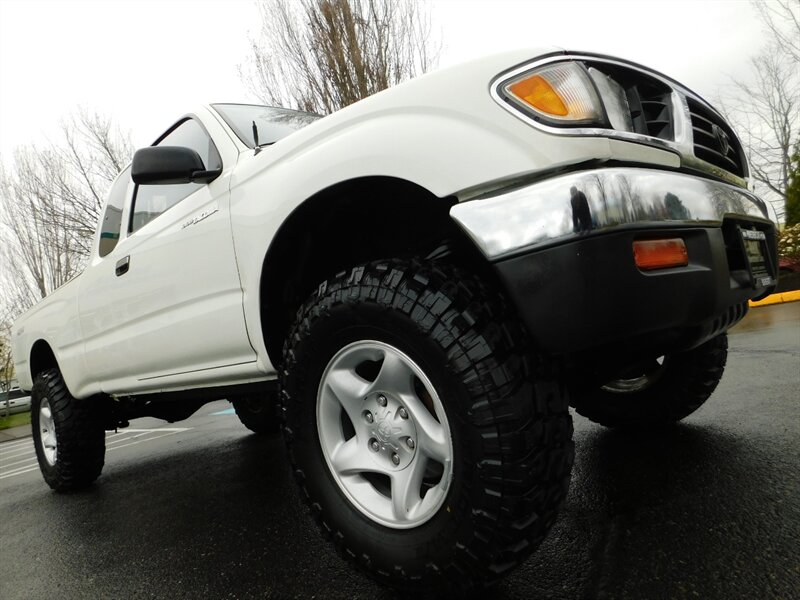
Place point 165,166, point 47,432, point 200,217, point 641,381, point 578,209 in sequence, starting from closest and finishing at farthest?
point 578,209
point 165,166
point 200,217
point 641,381
point 47,432

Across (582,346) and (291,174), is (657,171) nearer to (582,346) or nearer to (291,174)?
(582,346)

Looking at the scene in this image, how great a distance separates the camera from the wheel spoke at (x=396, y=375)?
4.55 ft

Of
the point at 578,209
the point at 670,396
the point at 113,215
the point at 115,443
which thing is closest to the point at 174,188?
the point at 113,215

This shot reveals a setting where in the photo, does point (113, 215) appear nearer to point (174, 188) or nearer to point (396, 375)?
point (174, 188)

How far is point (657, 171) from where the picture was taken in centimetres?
126

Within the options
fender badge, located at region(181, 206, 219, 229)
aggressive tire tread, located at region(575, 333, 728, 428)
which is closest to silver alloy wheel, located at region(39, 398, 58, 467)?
fender badge, located at region(181, 206, 219, 229)

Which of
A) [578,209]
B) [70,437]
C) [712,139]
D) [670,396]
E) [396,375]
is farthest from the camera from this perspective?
[70,437]

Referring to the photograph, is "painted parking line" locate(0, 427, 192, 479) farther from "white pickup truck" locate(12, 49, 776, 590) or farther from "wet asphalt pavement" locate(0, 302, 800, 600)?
"white pickup truck" locate(12, 49, 776, 590)

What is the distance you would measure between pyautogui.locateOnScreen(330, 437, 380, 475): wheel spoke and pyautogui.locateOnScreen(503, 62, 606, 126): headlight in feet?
3.28

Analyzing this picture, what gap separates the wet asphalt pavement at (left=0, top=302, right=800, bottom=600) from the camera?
1.35m

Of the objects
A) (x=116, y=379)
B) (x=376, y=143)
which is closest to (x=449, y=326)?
(x=376, y=143)

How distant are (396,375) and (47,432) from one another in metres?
3.44

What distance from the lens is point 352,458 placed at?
1500 mm

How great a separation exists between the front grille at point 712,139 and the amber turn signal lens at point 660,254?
1.46ft
